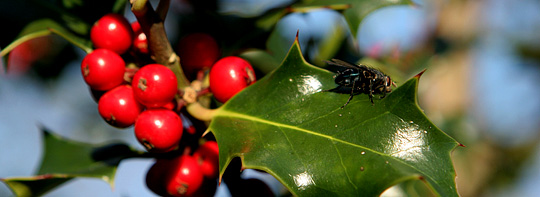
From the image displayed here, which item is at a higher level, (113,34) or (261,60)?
(113,34)

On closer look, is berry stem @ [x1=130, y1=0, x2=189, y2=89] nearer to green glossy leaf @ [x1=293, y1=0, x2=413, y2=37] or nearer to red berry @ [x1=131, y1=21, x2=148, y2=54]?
red berry @ [x1=131, y1=21, x2=148, y2=54]

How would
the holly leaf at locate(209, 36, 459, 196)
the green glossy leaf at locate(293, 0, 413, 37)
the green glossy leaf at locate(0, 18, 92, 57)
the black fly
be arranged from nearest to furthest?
1. the holly leaf at locate(209, 36, 459, 196)
2. the black fly
3. the green glossy leaf at locate(0, 18, 92, 57)
4. the green glossy leaf at locate(293, 0, 413, 37)

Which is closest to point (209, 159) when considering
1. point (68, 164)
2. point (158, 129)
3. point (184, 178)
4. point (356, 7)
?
point (184, 178)

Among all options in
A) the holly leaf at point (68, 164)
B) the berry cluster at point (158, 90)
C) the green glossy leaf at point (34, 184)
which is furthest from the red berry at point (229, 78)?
the green glossy leaf at point (34, 184)

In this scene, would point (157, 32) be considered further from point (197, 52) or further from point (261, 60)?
point (261, 60)

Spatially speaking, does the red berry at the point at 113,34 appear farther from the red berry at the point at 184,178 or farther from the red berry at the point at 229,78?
the red berry at the point at 184,178

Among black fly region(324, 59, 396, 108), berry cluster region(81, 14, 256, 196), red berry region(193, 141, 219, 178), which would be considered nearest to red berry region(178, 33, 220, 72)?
berry cluster region(81, 14, 256, 196)
